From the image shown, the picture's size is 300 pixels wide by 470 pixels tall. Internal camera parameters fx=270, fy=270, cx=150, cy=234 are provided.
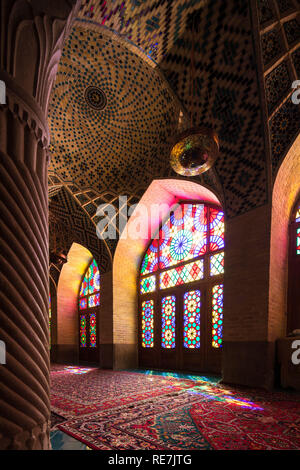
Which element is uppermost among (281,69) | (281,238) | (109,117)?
(109,117)

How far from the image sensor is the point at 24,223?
1.42m

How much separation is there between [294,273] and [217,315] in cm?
209

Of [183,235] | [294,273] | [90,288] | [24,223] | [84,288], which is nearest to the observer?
[24,223]

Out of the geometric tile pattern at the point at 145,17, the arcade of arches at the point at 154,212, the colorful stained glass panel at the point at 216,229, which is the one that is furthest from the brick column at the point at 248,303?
the geometric tile pattern at the point at 145,17

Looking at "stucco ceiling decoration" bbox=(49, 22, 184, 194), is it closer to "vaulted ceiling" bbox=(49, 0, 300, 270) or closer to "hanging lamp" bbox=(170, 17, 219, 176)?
"vaulted ceiling" bbox=(49, 0, 300, 270)

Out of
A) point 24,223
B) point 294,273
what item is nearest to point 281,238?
point 294,273

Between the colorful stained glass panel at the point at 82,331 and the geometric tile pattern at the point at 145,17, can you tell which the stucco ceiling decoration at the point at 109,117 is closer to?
the geometric tile pattern at the point at 145,17

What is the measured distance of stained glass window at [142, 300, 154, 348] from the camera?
8.36 meters

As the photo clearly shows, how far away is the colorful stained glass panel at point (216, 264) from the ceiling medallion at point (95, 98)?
459 centimetres

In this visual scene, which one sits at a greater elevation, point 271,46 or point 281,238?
point 271,46

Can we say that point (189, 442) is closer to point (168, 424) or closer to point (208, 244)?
point (168, 424)

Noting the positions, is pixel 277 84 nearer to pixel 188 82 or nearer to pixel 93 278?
pixel 188 82

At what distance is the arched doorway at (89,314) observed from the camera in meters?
10.6

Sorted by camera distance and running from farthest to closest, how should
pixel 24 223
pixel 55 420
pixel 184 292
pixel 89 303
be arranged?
pixel 89 303, pixel 184 292, pixel 55 420, pixel 24 223
